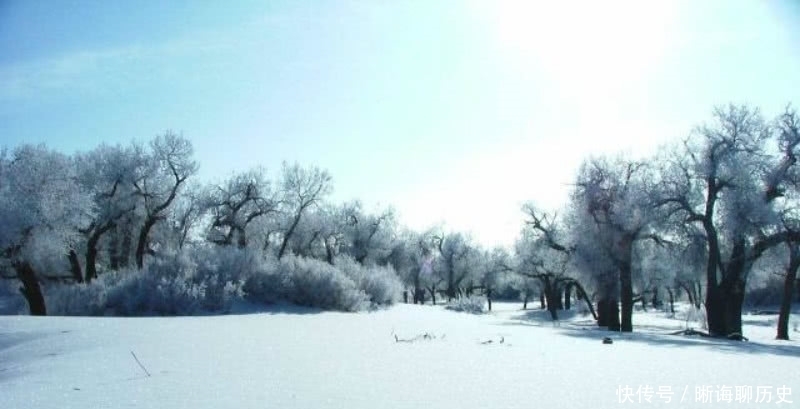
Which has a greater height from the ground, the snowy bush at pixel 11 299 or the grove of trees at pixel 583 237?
the grove of trees at pixel 583 237

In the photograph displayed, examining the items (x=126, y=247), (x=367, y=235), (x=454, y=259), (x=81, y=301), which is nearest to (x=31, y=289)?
(x=81, y=301)

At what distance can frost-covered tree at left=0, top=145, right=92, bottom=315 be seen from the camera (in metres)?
18.4

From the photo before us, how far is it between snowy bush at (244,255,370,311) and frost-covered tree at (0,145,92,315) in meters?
8.38

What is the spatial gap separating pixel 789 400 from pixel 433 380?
3.32 metres

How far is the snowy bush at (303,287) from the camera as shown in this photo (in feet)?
53.4

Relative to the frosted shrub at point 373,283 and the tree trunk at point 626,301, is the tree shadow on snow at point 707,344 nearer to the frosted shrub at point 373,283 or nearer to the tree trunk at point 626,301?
the tree trunk at point 626,301

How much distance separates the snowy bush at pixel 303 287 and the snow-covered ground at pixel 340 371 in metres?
6.78

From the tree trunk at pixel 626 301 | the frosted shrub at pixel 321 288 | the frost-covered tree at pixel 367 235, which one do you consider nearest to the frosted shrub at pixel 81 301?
the frosted shrub at pixel 321 288

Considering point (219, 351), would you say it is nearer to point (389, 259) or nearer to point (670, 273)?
point (670, 273)

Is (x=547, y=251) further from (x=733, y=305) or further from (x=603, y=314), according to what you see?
(x=733, y=305)

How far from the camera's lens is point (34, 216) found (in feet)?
61.2

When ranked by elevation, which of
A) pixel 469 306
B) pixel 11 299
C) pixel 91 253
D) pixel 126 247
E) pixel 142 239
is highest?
pixel 142 239

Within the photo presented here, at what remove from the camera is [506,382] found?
511cm

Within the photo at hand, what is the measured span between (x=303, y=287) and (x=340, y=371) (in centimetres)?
1149
